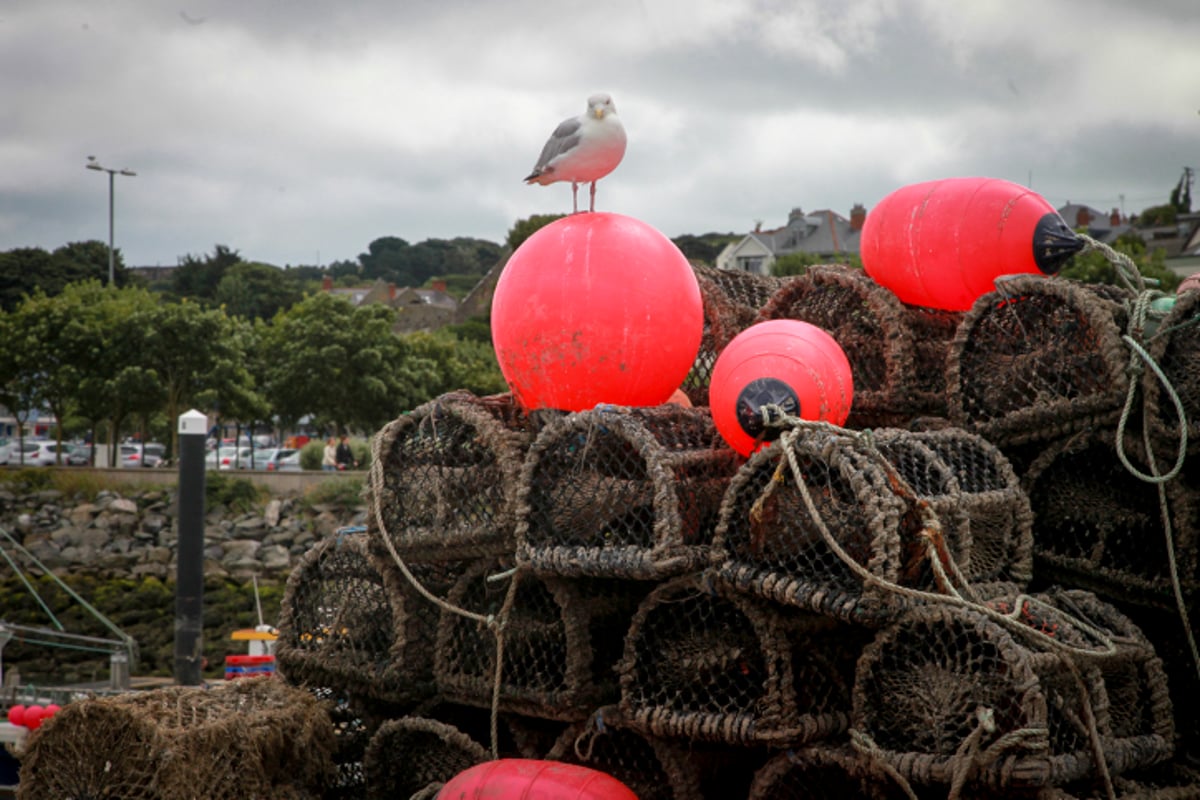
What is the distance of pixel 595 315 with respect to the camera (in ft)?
13.4

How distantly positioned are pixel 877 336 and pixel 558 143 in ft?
4.85

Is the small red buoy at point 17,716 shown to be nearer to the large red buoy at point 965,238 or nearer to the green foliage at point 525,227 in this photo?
the large red buoy at point 965,238

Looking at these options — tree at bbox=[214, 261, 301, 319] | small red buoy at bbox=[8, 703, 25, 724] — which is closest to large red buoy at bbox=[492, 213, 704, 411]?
small red buoy at bbox=[8, 703, 25, 724]

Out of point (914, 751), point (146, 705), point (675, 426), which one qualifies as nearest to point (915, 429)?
point (675, 426)

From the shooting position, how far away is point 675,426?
4.07 m

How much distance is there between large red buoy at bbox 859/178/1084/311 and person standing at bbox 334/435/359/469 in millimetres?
21106

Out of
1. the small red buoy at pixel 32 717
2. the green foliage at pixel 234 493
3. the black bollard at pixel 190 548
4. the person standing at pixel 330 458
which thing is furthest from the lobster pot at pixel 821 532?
the green foliage at pixel 234 493

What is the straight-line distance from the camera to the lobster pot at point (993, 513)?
389 cm

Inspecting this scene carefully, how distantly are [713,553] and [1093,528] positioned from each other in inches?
62.6

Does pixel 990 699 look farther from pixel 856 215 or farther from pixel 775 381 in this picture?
pixel 856 215

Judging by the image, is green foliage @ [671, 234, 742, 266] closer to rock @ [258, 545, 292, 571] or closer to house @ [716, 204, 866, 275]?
house @ [716, 204, 866, 275]

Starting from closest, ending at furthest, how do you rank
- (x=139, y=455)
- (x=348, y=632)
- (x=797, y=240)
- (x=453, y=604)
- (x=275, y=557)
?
(x=453, y=604)
(x=348, y=632)
(x=275, y=557)
(x=139, y=455)
(x=797, y=240)

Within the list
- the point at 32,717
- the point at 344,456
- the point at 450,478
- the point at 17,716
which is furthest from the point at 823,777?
the point at 344,456

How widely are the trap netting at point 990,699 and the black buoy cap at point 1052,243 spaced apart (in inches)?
58.0
